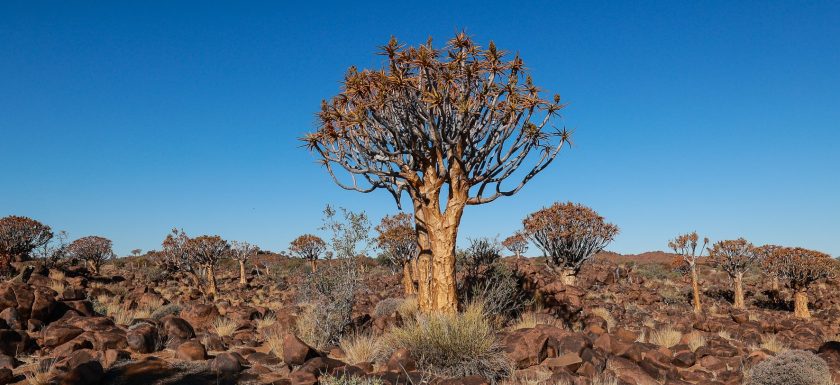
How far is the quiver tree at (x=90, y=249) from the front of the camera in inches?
1254

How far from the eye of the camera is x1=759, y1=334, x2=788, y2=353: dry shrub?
Answer: 37.4ft

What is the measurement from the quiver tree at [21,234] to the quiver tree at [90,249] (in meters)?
4.01

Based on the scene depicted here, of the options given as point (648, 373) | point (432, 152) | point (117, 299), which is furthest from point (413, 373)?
point (117, 299)

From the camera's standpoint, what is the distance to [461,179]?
9.66 metres

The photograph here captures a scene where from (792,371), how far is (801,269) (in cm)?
1681

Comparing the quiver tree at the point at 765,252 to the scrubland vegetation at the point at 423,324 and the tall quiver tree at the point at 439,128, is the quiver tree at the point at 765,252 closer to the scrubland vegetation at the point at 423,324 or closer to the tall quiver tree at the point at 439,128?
the scrubland vegetation at the point at 423,324

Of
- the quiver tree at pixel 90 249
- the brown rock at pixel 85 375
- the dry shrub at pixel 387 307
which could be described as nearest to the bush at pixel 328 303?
the dry shrub at pixel 387 307

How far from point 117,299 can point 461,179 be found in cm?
1174

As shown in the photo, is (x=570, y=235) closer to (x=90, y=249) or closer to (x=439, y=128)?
(x=439, y=128)

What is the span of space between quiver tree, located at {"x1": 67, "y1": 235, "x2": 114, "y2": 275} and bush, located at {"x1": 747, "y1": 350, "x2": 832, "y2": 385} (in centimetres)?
3330

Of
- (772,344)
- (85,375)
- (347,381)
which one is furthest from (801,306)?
(85,375)

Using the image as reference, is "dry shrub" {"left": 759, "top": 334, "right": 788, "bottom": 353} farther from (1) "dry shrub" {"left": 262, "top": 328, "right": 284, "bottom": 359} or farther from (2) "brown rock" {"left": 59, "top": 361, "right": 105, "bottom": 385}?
(2) "brown rock" {"left": 59, "top": 361, "right": 105, "bottom": 385}

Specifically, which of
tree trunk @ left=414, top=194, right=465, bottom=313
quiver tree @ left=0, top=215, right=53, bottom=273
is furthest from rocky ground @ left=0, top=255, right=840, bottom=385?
quiver tree @ left=0, top=215, right=53, bottom=273

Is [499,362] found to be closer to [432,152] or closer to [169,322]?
[432,152]
